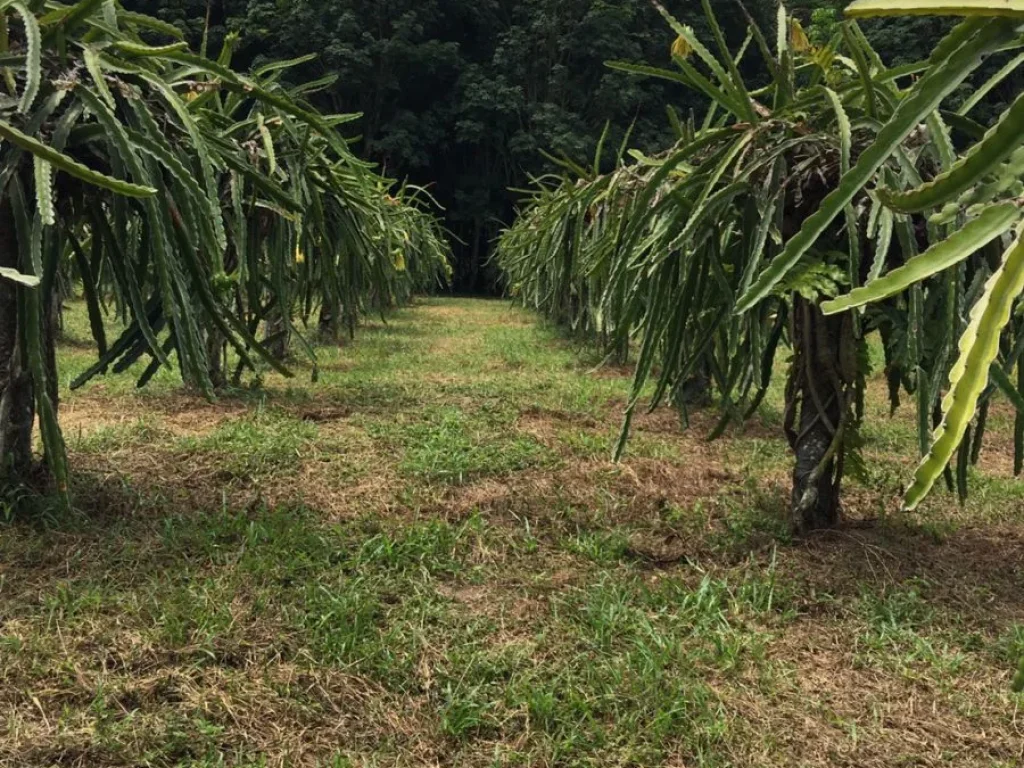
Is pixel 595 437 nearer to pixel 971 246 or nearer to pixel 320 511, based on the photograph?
pixel 320 511

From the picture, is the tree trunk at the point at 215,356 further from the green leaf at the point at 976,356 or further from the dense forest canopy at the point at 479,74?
the dense forest canopy at the point at 479,74

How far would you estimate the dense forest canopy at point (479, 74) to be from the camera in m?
17.8

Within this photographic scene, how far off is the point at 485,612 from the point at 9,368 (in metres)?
1.39

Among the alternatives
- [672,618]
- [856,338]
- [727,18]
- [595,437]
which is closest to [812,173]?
[856,338]

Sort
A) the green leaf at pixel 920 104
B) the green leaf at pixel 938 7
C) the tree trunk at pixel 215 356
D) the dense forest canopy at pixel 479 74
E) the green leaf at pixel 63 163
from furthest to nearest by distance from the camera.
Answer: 1. the dense forest canopy at pixel 479 74
2. the tree trunk at pixel 215 356
3. the green leaf at pixel 63 163
4. the green leaf at pixel 920 104
5. the green leaf at pixel 938 7

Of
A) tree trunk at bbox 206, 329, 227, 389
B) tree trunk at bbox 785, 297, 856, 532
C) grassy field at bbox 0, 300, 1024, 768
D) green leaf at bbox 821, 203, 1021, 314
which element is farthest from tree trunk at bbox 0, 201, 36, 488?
tree trunk at bbox 785, 297, 856, 532

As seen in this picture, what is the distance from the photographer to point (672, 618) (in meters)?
1.94

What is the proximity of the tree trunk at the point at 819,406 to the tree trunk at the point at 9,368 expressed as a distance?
2.12m

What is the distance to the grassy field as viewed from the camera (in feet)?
4.89

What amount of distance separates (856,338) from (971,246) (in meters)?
1.44

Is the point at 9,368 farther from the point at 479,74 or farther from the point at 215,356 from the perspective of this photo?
the point at 479,74

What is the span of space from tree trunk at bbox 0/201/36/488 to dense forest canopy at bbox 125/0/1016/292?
51.3 ft

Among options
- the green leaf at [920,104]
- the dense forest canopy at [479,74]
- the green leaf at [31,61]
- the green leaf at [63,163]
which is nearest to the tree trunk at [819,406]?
the green leaf at [920,104]

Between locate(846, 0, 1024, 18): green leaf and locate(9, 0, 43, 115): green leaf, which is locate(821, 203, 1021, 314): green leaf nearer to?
locate(846, 0, 1024, 18): green leaf
